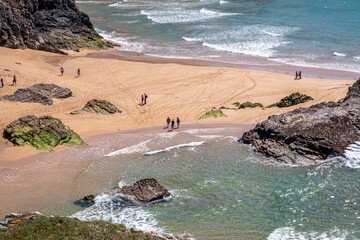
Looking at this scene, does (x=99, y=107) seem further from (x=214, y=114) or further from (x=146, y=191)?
(x=146, y=191)

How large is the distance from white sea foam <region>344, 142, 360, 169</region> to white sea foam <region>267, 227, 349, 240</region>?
19.0ft

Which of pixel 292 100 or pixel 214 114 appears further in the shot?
pixel 292 100

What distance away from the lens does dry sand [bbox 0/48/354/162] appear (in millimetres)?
31859

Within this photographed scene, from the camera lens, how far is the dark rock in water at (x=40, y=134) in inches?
1029

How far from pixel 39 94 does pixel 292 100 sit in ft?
69.0

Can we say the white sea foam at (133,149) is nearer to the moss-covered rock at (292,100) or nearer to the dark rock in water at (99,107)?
the dark rock in water at (99,107)

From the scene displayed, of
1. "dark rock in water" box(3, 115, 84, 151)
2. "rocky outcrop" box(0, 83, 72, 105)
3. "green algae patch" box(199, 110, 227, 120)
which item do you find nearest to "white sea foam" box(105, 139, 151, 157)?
"dark rock in water" box(3, 115, 84, 151)

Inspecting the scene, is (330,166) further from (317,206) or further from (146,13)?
(146,13)

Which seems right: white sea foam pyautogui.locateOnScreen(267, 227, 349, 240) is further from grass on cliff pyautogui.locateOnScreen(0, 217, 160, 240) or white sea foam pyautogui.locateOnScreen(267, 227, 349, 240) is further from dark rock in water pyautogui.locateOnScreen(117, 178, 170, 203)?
dark rock in water pyautogui.locateOnScreen(117, 178, 170, 203)

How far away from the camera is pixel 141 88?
3962cm

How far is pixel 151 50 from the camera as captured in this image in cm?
5453

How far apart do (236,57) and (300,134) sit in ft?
96.6

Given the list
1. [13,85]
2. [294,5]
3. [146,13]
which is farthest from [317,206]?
[294,5]

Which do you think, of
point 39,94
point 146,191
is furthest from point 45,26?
point 146,191
